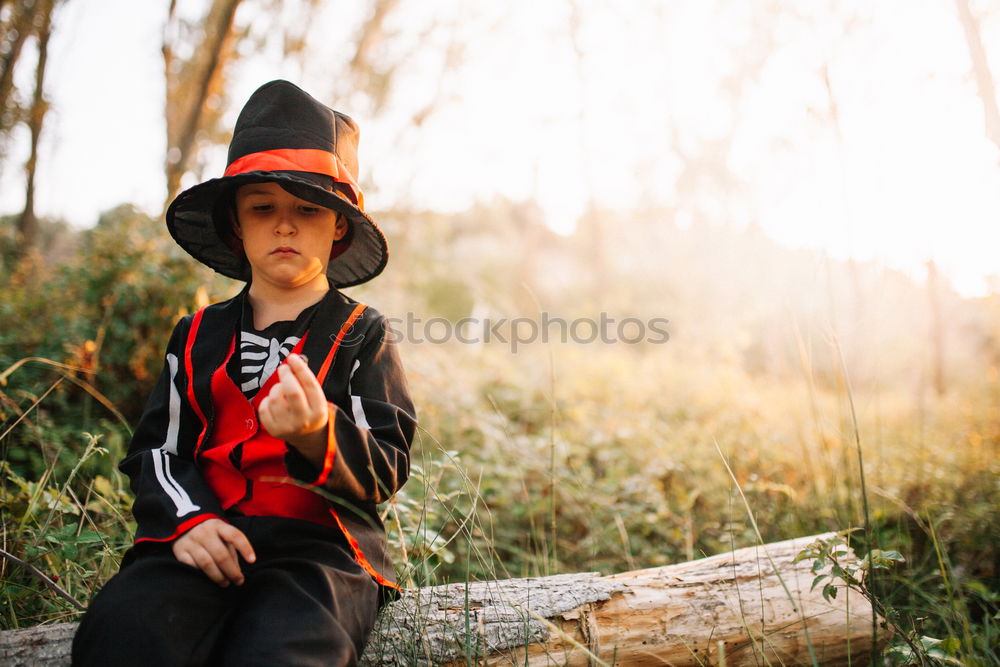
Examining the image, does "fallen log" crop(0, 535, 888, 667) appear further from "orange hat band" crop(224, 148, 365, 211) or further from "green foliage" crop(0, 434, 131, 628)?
"orange hat band" crop(224, 148, 365, 211)

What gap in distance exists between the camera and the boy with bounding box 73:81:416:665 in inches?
49.6

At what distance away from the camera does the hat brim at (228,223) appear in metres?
1.54

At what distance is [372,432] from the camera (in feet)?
4.95

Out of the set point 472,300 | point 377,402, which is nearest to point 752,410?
point 377,402

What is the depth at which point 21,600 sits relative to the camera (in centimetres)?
192

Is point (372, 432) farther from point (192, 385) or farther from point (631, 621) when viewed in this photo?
point (631, 621)

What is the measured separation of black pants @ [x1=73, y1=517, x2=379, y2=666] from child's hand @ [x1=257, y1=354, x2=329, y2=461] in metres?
0.33

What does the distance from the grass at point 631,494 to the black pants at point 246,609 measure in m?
0.36

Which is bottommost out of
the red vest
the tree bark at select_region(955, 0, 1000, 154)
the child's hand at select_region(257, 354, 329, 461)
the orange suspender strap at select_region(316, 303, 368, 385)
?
the red vest

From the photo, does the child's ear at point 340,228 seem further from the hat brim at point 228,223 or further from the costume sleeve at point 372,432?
the costume sleeve at point 372,432

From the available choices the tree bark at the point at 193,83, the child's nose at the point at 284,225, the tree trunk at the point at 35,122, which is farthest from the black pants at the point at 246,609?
the tree trunk at the point at 35,122

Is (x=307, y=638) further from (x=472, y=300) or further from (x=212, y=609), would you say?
(x=472, y=300)

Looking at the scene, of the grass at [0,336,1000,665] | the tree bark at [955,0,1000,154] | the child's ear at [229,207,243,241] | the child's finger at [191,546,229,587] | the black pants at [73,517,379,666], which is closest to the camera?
the black pants at [73,517,379,666]

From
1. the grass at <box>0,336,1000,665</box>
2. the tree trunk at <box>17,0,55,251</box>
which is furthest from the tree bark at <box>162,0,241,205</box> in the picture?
the grass at <box>0,336,1000,665</box>
